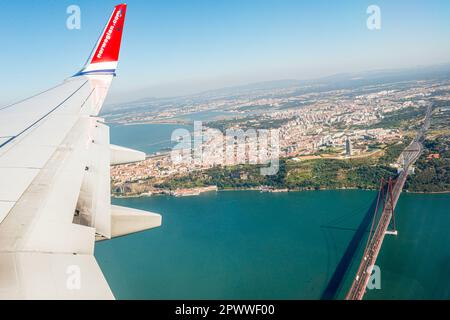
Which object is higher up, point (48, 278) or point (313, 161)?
point (48, 278)

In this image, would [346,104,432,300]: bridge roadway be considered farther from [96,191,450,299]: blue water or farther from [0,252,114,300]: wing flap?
[0,252,114,300]: wing flap

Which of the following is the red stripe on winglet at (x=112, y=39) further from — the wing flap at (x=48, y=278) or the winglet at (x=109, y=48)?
the wing flap at (x=48, y=278)

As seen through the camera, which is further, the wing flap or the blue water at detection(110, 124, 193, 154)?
the blue water at detection(110, 124, 193, 154)

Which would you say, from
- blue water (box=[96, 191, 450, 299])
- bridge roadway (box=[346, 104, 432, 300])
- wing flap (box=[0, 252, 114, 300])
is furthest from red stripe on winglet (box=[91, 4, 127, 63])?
bridge roadway (box=[346, 104, 432, 300])

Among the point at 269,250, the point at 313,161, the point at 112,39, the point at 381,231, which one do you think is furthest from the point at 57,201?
the point at 313,161

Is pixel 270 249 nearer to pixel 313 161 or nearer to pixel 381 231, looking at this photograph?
pixel 381 231

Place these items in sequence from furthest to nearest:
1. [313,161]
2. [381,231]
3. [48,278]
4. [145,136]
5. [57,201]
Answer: [145,136]
[313,161]
[381,231]
[57,201]
[48,278]
